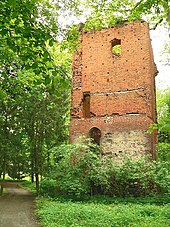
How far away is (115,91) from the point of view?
16484mm

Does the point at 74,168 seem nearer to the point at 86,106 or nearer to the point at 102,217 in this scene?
the point at 86,106

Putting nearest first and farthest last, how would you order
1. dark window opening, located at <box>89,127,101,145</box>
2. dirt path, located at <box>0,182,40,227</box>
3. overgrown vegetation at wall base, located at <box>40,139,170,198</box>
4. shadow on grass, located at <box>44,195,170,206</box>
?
dirt path, located at <box>0,182,40,227</box> → shadow on grass, located at <box>44,195,170,206</box> → overgrown vegetation at wall base, located at <box>40,139,170,198</box> → dark window opening, located at <box>89,127,101,145</box>

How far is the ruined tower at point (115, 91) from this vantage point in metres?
15.4

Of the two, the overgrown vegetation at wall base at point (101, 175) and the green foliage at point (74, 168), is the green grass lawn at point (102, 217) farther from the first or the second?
the overgrown vegetation at wall base at point (101, 175)

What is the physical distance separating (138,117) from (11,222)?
8.72 meters

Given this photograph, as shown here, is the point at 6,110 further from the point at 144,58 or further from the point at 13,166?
the point at 13,166

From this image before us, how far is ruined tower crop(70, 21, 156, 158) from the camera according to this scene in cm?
1542

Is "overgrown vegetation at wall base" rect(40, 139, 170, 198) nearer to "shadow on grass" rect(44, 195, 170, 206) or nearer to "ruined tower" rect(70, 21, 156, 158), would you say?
"shadow on grass" rect(44, 195, 170, 206)

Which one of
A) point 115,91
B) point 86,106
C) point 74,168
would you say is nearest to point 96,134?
point 86,106

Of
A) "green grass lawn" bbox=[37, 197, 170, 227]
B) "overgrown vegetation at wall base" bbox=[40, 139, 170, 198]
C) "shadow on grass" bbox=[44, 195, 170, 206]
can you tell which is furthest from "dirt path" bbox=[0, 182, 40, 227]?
"overgrown vegetation at wall base" bbox=[40, 139, 170, 198]

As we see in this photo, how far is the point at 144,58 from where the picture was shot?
53.9 feet

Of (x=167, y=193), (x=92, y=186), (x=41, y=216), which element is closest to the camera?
(x=41, y=216)

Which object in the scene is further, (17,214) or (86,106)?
(86,106)

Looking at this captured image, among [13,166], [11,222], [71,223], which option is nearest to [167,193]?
[71,223]
